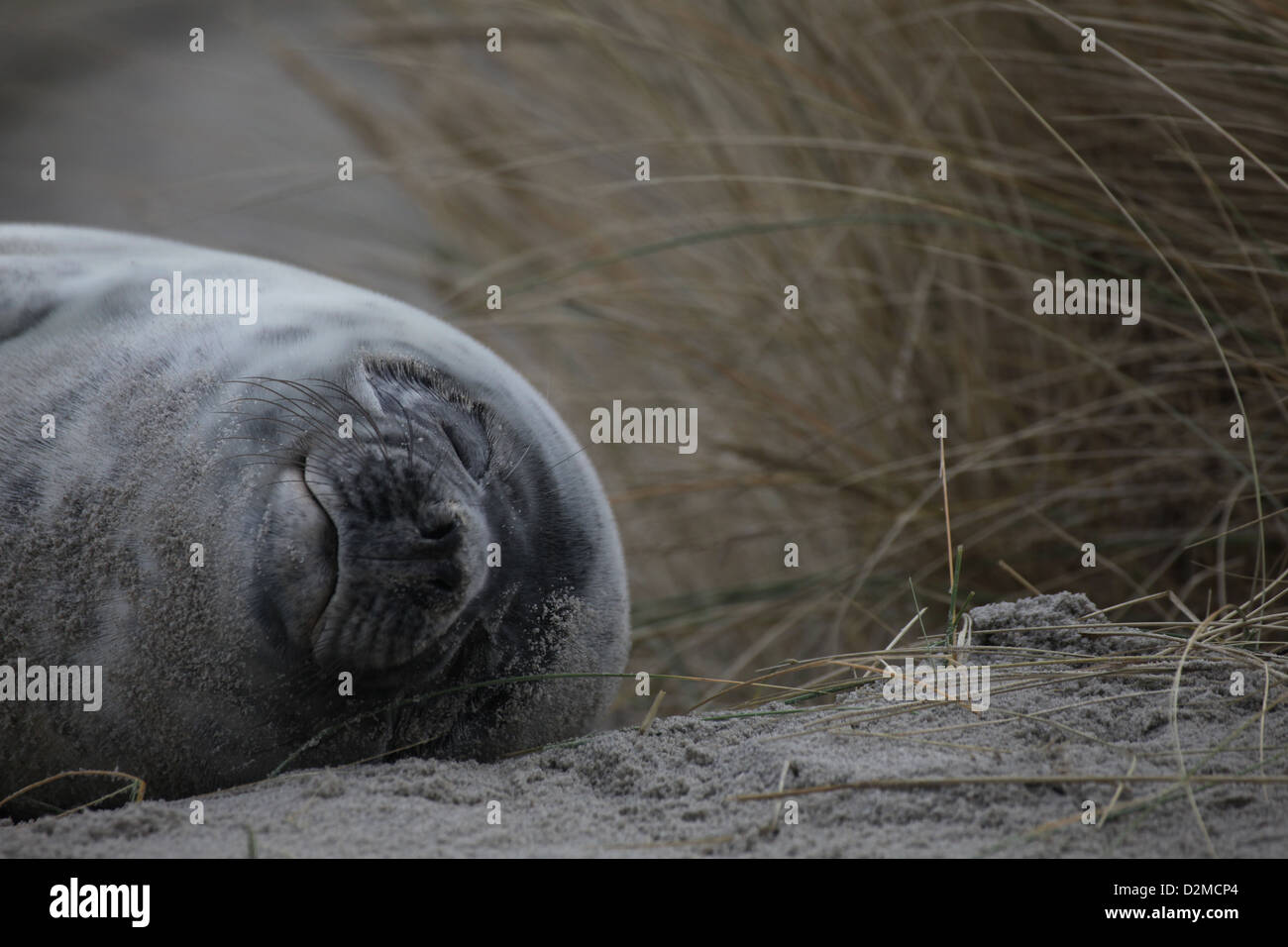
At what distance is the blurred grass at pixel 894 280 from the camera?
2732 mm

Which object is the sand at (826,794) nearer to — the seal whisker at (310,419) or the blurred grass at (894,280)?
the seal whisker at (310,419)

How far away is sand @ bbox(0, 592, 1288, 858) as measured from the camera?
1.55 meters

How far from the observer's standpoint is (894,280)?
138 inches

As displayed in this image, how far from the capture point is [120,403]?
204cm

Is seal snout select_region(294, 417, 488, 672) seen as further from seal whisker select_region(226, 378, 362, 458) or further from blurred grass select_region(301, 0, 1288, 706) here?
blurred grass select_region(301, 0, 1288, 706)

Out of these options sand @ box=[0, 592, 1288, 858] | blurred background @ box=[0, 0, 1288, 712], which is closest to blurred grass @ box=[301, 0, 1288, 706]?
blurred background @ box=[0, 0, 1288, 712]

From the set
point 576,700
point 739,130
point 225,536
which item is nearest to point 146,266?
point 225,536

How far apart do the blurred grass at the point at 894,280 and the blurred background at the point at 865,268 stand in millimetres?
14

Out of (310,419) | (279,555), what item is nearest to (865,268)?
(310,419)

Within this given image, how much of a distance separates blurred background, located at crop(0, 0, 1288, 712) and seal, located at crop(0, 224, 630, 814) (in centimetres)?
79

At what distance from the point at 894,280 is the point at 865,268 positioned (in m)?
0.12

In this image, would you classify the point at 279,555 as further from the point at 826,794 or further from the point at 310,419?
the point at 826,794

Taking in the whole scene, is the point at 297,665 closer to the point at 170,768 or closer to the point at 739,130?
the point at 170,768
